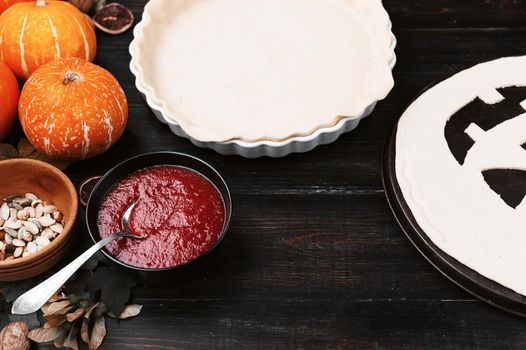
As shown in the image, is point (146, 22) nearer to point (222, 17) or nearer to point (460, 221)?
point (222, 17)

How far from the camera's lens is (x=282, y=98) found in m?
1.94

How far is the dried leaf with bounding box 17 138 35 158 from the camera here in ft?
6.23

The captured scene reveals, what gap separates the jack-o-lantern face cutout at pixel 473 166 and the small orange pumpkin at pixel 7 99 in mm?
1152

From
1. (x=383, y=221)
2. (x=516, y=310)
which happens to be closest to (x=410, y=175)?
(x=383, y=221)

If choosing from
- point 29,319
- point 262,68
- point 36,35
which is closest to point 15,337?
point 29,319

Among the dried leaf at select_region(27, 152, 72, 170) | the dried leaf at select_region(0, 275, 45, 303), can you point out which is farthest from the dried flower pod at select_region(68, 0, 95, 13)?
the dried leaf at select_region(0, 275, 45, 303)

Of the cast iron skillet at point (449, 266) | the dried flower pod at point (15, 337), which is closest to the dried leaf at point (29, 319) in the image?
the dried flower pod at point (15, 337)

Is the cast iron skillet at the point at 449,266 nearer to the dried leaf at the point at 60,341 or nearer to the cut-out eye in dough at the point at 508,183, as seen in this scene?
the cut-out eye in dough at the point at 508,183

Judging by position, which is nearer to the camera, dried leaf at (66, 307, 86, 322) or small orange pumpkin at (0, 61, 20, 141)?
dried leaf at (66, 307, 86, 322)

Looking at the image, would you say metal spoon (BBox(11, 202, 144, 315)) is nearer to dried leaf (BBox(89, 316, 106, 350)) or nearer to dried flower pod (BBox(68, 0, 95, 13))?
dried leaf (BBox(89, 316, 106, 350))

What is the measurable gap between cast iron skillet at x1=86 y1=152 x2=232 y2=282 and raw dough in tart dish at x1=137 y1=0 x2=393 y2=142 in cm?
11

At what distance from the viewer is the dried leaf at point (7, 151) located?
6.07ft

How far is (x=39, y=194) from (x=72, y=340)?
0.43m

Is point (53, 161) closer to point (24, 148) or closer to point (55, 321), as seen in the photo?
point (24, 148)
